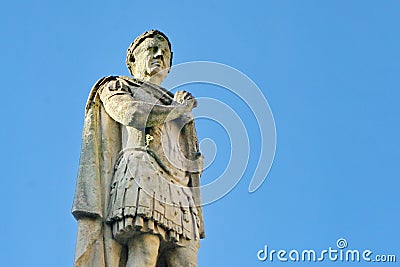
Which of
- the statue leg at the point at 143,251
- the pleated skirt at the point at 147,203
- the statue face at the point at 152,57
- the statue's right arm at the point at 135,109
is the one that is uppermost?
the statue face at the point at 152,57

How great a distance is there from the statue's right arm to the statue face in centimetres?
82

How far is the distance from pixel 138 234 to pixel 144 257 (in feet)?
1.01

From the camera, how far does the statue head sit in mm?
13320

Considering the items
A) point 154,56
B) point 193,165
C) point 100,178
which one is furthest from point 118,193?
point 154,56

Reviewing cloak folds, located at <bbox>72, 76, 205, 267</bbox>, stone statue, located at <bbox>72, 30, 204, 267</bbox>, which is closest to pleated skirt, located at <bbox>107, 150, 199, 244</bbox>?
stone statue, located at <bbox>72, 30, 204, 267</bbox>

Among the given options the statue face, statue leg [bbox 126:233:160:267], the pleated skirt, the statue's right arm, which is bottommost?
statue leg [bbox 126:233:160:267]

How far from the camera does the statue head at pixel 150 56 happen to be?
13.3 m

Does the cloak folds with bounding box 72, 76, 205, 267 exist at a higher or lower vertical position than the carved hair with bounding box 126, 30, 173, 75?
lower

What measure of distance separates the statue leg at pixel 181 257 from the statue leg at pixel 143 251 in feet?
1.19

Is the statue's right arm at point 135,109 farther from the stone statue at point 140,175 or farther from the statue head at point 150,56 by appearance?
the statue head at point 150,56

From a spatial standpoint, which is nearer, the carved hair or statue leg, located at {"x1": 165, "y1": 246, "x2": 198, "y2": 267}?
statue leg, located at {"x1": 165, "y1": 246, "x2": 198, "y2": 267}

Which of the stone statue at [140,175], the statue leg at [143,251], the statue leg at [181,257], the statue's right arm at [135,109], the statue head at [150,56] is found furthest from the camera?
the statue head at [150,56]

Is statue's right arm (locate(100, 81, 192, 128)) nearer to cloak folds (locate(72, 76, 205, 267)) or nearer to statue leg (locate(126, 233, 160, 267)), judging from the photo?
cloak folds (locate(72, 76, 205, 267))

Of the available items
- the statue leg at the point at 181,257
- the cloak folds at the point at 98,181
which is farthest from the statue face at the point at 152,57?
the statue leg at the point at 181,257
